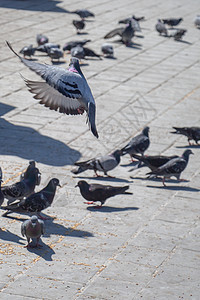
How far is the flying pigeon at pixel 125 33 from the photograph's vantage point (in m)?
28.2

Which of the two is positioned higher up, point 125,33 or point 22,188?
point 22,188

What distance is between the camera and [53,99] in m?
10.4

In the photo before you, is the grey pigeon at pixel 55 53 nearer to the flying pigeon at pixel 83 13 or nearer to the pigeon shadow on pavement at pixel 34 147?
the pigeon shadow on pavement at pixel 34 147

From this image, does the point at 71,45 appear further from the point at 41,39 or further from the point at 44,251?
the point at 44,251

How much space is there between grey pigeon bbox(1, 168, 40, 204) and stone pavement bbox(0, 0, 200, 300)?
384mm

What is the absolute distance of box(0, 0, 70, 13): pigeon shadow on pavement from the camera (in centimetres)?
3428

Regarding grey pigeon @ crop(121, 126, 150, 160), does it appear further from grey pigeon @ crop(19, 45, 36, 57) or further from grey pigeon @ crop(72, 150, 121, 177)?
grey pigeon @ crop(19, 45, 36, 57)

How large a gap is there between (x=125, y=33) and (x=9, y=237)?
56.1ft

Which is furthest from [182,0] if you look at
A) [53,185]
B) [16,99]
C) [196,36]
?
[53,185]

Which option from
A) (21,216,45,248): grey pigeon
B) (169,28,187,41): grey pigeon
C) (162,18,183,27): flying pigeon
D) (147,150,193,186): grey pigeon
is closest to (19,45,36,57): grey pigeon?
(169,28,187,41): grey pigeon

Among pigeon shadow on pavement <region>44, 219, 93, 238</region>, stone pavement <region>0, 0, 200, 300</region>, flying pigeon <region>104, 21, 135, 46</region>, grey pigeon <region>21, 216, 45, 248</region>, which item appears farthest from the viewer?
flying pigeon <region>104, 21, 135, 46</region>

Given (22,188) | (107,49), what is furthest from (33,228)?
(107,49)

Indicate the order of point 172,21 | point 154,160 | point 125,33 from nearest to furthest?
point 154,160 → point 125,33 → point 172,21

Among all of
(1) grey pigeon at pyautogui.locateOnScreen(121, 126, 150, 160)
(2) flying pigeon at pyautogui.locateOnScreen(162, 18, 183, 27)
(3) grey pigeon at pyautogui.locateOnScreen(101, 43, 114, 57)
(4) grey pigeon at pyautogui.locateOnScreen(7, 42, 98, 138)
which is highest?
(4) grey pigeon at pyautogui.locateOnScreen(7, 42, 98, 138)
